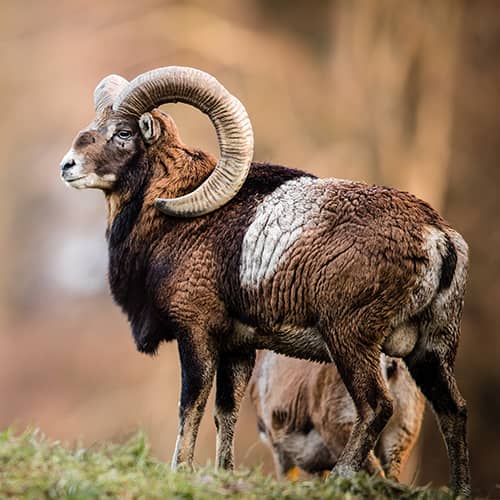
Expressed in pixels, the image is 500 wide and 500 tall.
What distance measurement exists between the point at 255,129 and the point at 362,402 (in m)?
12.8

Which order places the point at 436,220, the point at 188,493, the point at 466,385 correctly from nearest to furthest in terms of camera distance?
the point at 188,493, the point at 436,220, the point at 466,385

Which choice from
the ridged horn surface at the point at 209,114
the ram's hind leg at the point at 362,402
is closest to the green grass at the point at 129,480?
the ram's hind leg at the point at 362,402

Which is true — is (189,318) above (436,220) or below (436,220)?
below

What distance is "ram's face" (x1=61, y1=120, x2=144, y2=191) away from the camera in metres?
7.84

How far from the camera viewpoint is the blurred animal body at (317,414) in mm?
8766

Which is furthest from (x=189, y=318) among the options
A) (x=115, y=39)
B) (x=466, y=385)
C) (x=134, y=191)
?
(x=115, y=39)

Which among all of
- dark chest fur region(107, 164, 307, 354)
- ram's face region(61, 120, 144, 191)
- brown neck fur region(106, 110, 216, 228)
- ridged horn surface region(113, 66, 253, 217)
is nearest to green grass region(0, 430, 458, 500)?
dark chest fur region(107, 164, 307, 354)

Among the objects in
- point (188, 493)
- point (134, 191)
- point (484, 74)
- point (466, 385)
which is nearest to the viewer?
point (188, 493)

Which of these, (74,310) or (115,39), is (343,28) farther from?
(74,310)

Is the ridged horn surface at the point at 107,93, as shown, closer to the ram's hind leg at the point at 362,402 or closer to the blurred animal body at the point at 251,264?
the blurred animal body at the point at 251,264

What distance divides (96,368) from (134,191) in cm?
1168

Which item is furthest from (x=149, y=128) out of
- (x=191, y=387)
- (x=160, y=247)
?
(x=191, y=387)

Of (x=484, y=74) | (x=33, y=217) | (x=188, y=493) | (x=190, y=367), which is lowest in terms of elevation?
(x=188, y=493)

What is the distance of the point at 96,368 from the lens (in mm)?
19281
